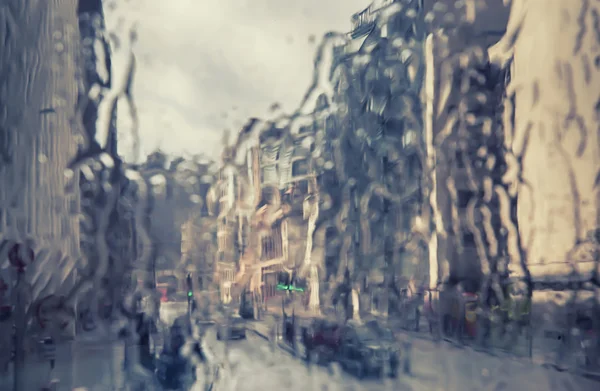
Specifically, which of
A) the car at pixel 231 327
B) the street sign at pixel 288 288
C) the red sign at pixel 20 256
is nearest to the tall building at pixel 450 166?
the street sign at pixel 288 288

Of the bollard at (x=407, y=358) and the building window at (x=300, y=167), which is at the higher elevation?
the building window at (x=300, y=167)

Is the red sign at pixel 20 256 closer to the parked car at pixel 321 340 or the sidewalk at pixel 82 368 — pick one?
the sidewalk at pixel 82 368

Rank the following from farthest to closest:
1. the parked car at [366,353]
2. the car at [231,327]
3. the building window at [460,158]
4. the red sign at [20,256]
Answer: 1. the parked car at [366,353]
2. the building window at [460,158]
3. the car at [231,327]
4. the red sign at [20,256]

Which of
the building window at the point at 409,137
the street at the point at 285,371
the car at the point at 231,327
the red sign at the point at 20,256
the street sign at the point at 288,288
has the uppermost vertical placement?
the building window at the point at 409,137

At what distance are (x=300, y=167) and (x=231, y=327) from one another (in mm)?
783

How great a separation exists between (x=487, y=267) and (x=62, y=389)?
210cm

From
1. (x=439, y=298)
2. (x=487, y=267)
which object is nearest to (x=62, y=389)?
(x=439, y=298)

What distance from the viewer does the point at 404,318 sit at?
2885 millimetres

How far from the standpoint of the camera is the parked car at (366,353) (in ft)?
9.58

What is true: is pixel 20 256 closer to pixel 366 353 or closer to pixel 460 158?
pixel 366 353

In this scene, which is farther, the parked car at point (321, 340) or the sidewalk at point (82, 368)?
the parked car at point (321, 340)

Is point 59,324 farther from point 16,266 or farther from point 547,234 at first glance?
point 547,234

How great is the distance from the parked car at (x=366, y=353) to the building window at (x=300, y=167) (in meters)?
0.81

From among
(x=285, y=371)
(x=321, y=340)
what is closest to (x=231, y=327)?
(x=321, y=340)
